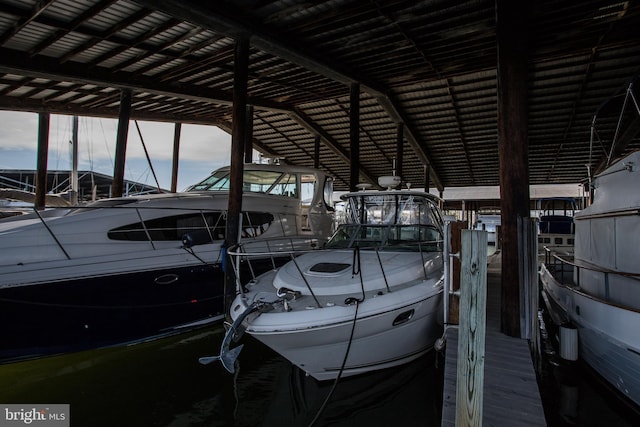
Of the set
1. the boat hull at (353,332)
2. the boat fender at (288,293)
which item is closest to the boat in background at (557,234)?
the boat hull at (353,332)

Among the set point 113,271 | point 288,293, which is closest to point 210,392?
point 288,293

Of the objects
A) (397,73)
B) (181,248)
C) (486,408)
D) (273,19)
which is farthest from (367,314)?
(397,73)

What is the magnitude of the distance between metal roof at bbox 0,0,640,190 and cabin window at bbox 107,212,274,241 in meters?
3.43

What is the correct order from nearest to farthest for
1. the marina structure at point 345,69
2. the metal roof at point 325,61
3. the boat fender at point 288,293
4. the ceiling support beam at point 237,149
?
1. the boat fender at point 288,293
2. the marina structure at point 345,69
3. the metal roof at point 325,61
4. the ceiling support beam at point 237,149

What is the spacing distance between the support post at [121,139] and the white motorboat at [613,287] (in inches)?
397

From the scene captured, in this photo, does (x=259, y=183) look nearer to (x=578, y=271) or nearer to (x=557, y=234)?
(x=578, y=271)

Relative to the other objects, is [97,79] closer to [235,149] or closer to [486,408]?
[235,149]

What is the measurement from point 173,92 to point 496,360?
9.42 m

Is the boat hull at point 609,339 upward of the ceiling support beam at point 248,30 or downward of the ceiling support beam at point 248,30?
downward

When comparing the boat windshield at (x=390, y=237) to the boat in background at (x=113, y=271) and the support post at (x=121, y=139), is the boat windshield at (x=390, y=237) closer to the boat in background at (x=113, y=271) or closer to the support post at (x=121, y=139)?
the boat in background at (x=113, y=271)

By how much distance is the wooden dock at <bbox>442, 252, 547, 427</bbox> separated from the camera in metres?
2.94

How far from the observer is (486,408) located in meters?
3.09

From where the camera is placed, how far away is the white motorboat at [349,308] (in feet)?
12.4

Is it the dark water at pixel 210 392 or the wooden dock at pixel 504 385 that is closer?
the wooden dock at pixel 504 385
